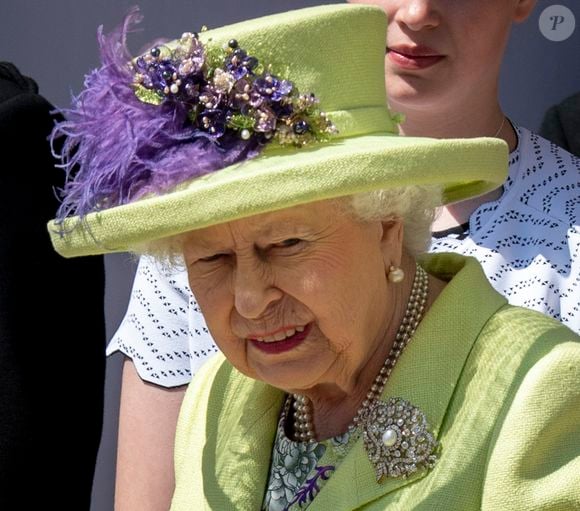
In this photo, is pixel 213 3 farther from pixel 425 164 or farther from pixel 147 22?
pixel 425 164

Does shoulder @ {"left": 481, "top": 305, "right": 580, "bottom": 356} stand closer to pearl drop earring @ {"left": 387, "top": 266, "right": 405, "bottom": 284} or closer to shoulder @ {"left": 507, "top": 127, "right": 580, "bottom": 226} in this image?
pearl drop earring @ {"left": 387, "top": 266, "right": 405, "bottom": 284}

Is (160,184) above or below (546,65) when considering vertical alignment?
above

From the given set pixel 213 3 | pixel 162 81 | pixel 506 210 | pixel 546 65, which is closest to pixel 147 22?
pixel 213 3

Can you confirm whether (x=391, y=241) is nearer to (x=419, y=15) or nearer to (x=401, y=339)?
(x=401, y=339)

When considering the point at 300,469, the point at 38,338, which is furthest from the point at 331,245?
the point at 38,338

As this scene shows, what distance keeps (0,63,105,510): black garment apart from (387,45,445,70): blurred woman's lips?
2.47ft

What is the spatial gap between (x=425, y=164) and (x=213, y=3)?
199cm

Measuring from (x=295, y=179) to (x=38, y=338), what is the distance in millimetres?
860

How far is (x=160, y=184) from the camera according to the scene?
1.99m

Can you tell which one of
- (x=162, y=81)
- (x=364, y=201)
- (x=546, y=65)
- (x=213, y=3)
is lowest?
(x=546, y=65)

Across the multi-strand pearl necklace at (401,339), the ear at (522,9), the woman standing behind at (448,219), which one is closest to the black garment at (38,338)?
the woman standing behind at (448,219)

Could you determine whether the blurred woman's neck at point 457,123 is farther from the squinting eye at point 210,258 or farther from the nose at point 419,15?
the squinting eye at point 210,258

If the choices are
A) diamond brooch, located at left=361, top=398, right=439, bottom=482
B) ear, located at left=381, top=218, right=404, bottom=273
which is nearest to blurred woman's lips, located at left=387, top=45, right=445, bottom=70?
ear, located at left=381, top=218, right=404, bottom=273

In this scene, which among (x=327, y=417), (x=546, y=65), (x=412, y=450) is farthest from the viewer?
(x=546, y=65)
